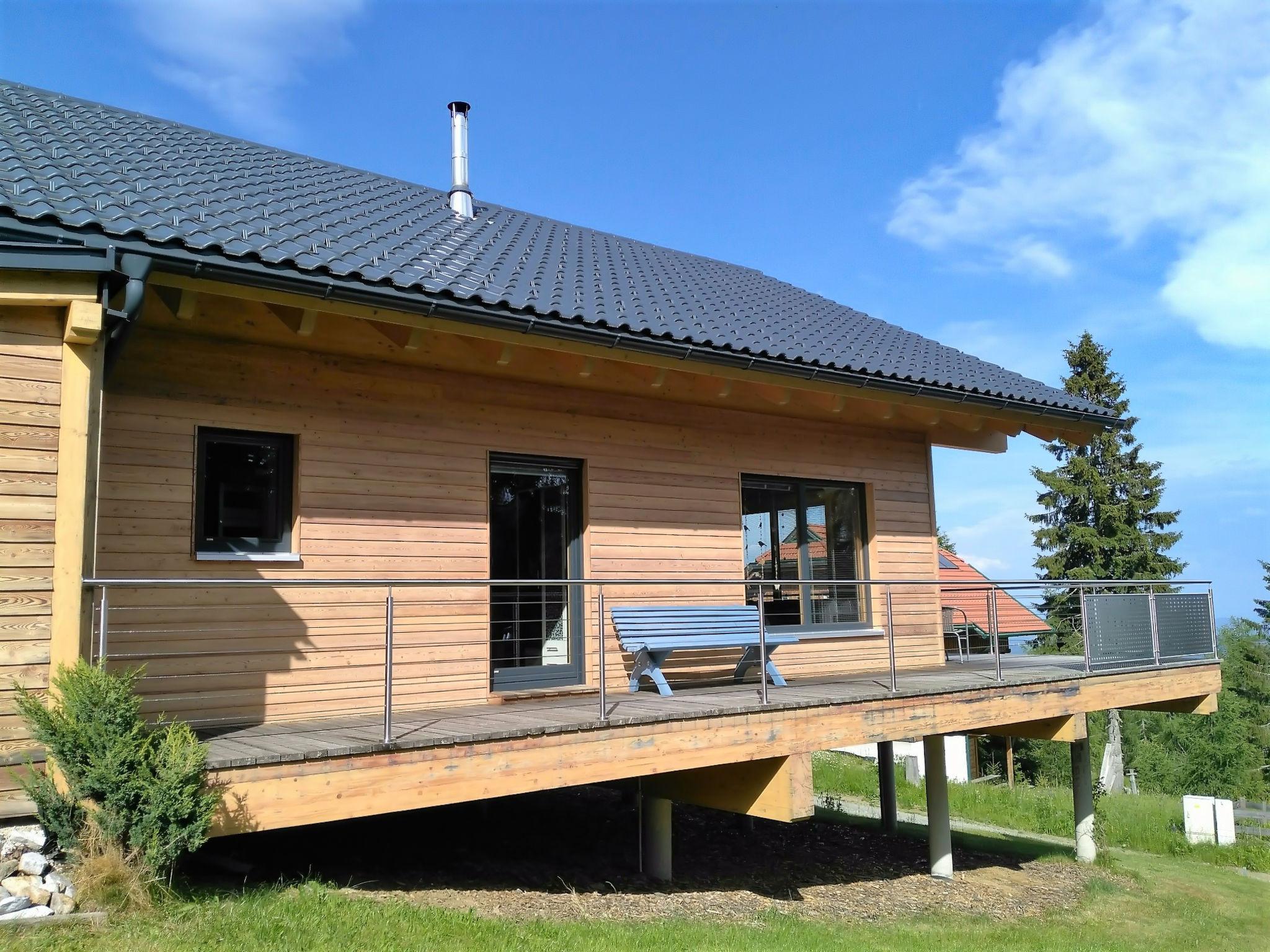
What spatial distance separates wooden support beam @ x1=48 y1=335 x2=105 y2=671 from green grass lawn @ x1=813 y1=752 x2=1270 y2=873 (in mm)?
14054

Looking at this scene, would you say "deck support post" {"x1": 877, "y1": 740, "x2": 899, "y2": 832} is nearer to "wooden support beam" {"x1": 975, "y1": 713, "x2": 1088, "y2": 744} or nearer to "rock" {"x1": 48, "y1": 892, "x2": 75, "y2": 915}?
"wooden support beam" {"x1": 975, "y1": 713, "x2": 1088, "y2": 744}

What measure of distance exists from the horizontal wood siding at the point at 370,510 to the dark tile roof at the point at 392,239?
1006 mm

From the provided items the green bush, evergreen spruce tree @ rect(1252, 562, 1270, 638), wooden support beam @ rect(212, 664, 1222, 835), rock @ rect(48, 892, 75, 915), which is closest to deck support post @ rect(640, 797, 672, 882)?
wooden support beam @ rect(212, 664, 1222, 835)

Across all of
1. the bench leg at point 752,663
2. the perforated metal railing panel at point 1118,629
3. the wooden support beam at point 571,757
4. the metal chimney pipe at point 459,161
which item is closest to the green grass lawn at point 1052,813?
the perforated metal railing panel at point 1118,629

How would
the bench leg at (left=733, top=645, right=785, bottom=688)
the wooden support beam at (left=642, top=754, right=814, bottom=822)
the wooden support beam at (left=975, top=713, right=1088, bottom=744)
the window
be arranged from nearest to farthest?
the window < the wooden support beam at (left=642, top=754, right=814, bottom=822) < the bench leg at (left=733, top=645, right=785, bottom=688) < the wooden support beam at (left=975, top=713, right=1088, bottom=744)

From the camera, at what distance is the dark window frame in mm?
11117

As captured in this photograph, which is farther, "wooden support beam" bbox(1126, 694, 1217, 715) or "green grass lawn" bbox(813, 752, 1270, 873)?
"green grass lawn" bbox(813, 752, 1270, 873)

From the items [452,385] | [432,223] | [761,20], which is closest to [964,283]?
[761,20]

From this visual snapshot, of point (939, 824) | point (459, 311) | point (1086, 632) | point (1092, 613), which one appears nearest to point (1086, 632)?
point (1086, 632)

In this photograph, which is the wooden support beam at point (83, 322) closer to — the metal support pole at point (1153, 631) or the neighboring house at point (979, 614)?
the metal support pole at point (1153, 631)

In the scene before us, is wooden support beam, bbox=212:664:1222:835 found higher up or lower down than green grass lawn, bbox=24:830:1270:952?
higher up

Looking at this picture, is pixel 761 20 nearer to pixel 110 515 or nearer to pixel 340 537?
pixel 340 537

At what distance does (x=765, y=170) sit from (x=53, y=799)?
583 inches

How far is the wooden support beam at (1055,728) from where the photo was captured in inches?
416
